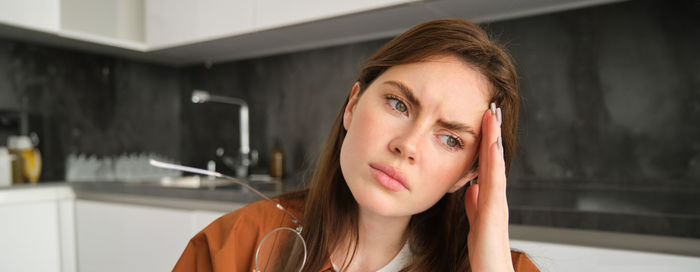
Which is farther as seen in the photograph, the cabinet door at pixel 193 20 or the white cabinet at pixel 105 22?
the white cabinet at pixel 105 22

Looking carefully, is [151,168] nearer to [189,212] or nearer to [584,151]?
[189,212]

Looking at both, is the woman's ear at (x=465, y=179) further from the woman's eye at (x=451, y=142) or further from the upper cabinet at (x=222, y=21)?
the upper cabinet at (x=222, y=21)

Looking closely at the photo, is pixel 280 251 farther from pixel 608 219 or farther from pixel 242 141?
pixel 242 141

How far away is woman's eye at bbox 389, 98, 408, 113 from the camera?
0.71 meters

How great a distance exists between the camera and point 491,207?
27.1 inches

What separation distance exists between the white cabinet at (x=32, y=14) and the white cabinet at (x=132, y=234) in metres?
0.76

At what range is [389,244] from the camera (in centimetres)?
84

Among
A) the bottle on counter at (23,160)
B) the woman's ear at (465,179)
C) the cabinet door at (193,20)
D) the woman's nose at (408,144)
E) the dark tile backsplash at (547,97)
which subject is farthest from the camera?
the bottle on counter at (23,160)

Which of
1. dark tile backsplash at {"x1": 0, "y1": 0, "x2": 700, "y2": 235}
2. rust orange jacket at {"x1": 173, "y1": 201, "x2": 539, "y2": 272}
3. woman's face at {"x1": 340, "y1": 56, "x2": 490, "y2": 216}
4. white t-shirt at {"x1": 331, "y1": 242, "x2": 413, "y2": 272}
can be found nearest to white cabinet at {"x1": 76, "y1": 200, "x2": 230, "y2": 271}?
dark tile backsplash at {"x1": 0, "y1": 0, "x2": 700, "y2": 235}

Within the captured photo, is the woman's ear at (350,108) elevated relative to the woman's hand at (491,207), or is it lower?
elevated

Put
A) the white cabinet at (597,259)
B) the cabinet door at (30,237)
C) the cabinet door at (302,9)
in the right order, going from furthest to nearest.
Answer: the cabinet door at (30,237)
the cabinet door at (302,9)
the white cabinet at (597,259)

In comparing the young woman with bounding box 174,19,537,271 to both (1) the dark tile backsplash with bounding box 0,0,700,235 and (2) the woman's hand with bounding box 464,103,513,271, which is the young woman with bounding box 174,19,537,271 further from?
(1) the dark tile backsplash with bounding box 0,0,700,235

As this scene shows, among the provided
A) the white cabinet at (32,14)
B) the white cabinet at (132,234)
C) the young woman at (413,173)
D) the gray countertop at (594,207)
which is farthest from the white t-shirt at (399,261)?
the white cabinet at (32,14)

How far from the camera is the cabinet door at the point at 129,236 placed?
157cm
